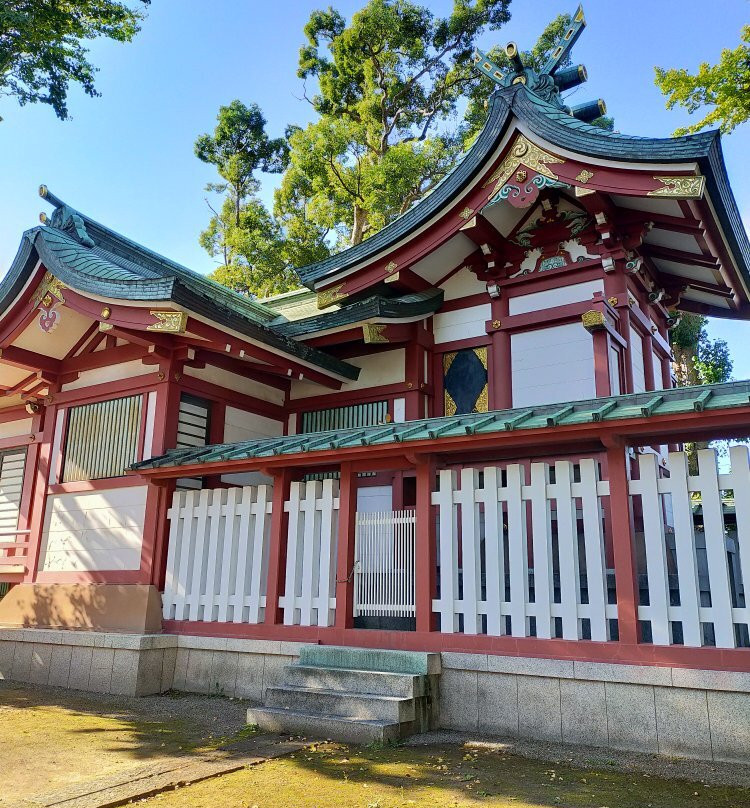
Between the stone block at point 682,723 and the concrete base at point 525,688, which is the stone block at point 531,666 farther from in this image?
the stone block at point 682,723

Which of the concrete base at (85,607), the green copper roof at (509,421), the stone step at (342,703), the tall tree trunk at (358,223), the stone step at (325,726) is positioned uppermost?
the tall tree trunk at (358,223)

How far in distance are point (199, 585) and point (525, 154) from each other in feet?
22.1

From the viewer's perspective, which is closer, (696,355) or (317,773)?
(317,773)

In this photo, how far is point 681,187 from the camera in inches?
305

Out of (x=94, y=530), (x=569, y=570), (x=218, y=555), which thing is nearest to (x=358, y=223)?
(x=94, y=530)

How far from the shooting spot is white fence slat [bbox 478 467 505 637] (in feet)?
20.9

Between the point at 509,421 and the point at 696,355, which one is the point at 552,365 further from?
the point at 696,355

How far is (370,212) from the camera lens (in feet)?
75.4

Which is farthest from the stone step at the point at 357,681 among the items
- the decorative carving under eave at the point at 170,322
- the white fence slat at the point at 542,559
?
the decorative carving under eave at the point at 170,322

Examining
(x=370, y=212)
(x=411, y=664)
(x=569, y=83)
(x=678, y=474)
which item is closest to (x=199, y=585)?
(x=411, y=664)

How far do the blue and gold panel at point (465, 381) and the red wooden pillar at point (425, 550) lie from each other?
2.86 metres

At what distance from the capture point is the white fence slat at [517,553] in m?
6.26

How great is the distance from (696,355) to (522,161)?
1826 centimetres

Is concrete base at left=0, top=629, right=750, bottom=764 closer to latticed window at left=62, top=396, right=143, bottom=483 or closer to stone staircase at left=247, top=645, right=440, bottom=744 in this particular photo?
stone staircase at left=247, top=645, right=440, bottom=744
